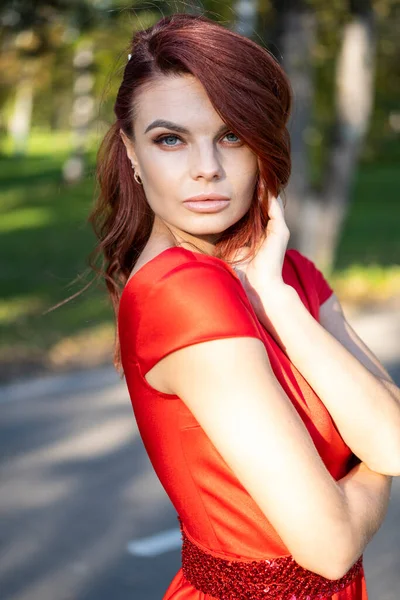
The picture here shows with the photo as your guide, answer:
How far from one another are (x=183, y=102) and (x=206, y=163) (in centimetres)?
12

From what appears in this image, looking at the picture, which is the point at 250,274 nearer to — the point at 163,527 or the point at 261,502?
the point at 261,502

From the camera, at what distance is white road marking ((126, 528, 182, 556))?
16.2ft

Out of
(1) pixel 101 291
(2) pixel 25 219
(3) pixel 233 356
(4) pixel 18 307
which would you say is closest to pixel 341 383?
(3) pixel 233 356

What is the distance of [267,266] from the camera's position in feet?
6.21

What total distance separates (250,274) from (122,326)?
1.02 ft

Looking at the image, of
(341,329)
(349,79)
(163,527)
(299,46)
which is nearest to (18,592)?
(163,527)

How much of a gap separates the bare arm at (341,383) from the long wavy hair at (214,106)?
0.17 meters

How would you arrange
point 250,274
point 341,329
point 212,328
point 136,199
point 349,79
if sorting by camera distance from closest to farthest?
point 212,328, point 250,274, point 136,199, point 341,329, point 349,79

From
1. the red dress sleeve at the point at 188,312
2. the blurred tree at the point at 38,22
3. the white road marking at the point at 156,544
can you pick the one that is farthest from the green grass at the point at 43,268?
the blurred tree at the point at 38,22

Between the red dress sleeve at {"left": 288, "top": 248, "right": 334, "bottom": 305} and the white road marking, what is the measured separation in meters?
3.08

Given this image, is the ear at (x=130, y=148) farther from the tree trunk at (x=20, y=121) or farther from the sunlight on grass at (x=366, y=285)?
the tree trunk at (x=20, y=121)

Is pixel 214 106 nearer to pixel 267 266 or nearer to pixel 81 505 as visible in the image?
pixel 267 266

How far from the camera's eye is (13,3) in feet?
29.1

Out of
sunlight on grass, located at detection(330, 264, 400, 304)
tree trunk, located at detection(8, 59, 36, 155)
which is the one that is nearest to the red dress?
sunlight on grass, located at detection(330, 264, 400, 304)
